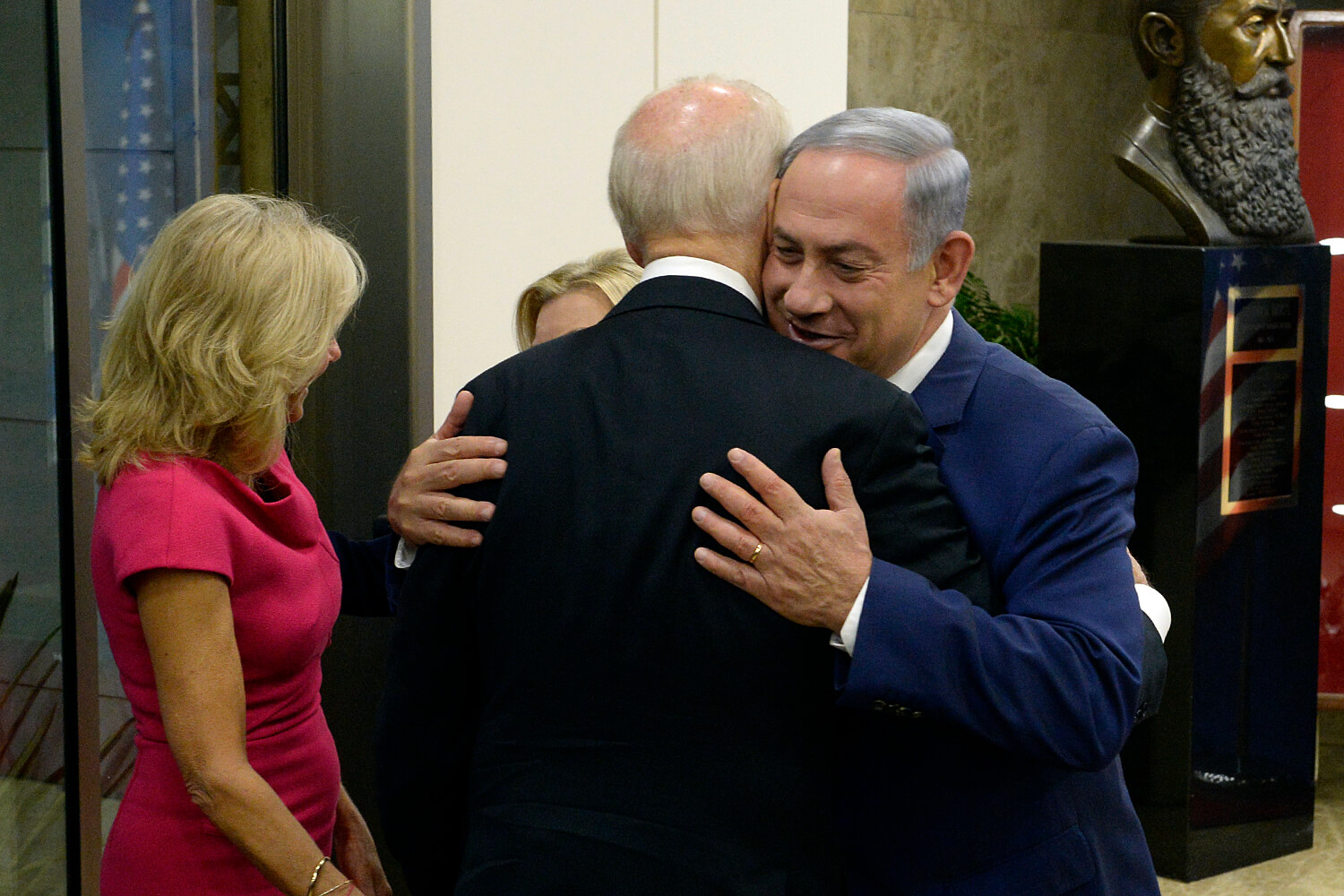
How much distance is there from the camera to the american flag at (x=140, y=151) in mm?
2551

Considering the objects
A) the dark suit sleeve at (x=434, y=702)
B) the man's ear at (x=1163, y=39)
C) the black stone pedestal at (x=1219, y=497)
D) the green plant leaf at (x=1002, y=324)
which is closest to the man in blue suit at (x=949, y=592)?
the dark suit sleeve at (x=434, y=702)

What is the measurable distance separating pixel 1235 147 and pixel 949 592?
9.26ft

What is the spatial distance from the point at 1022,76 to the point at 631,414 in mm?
5004

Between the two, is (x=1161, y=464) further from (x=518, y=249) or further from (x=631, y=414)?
(x=631, y=414)

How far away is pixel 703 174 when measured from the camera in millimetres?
1468

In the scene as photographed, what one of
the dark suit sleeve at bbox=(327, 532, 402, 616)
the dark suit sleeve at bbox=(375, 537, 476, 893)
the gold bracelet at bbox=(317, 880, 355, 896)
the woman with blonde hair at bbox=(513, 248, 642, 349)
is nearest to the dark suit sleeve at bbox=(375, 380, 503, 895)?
the dark suit sleeve at bbox=(375, 537, 476, 893)

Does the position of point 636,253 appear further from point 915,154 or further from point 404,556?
point 404,556

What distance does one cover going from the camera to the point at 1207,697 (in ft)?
12.7

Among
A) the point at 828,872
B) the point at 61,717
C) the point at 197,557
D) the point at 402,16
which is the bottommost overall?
the point at 61,717

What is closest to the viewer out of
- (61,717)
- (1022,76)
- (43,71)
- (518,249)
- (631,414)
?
(631,414)

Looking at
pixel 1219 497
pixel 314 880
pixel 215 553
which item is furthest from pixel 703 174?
pixel 1219 497

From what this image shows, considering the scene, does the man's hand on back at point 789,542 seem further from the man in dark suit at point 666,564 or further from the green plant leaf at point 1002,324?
the green plant leaf at point 1002,324

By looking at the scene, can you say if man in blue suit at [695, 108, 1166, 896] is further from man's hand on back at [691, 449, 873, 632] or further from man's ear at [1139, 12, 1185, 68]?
man's ear at [1139, 12, 1185, 68]

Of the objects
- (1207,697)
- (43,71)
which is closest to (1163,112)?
(1207,697)
